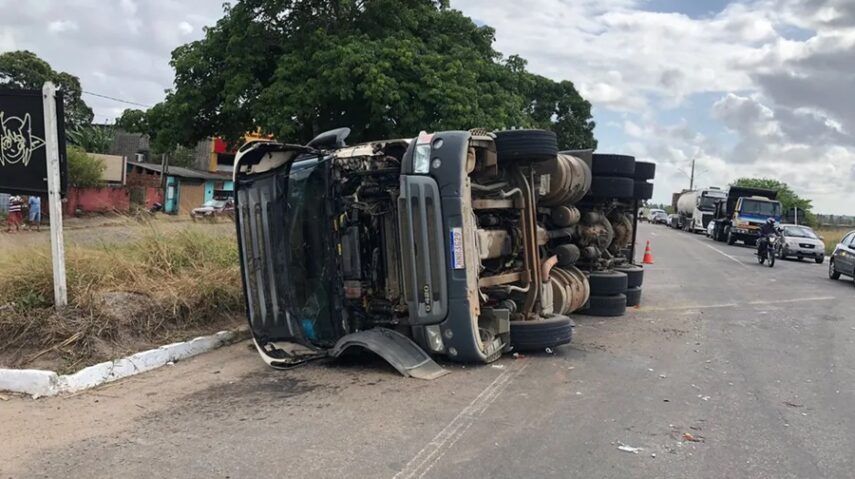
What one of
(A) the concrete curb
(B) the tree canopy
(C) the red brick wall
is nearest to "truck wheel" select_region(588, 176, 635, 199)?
(A) the concrete curb

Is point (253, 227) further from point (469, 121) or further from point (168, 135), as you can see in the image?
point (168, 135)

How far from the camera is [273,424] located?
4.87 m

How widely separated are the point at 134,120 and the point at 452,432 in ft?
59.0

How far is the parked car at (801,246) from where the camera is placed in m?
26.2

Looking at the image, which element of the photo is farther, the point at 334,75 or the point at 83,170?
the point at 83,170

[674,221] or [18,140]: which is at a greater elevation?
[18,140]

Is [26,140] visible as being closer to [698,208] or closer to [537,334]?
[537,334]

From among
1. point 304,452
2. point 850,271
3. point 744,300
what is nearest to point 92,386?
point 304,452

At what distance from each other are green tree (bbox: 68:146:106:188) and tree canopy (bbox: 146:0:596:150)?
1585cm

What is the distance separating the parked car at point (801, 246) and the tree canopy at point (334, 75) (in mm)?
13113

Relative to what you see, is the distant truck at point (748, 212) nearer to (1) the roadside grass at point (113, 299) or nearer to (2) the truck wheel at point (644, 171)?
(2) the truck wheel at point (644, 171)

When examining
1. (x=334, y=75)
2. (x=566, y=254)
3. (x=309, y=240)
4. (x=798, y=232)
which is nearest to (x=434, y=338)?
(x=309, y=240)

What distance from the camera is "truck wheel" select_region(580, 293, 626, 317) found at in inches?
400

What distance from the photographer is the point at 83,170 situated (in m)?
33.1
